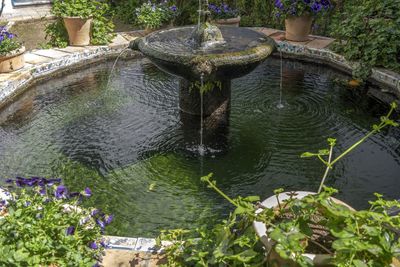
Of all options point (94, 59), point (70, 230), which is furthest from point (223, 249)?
point (94, 59)

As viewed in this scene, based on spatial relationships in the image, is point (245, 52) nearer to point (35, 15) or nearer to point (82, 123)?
point (82, 123)

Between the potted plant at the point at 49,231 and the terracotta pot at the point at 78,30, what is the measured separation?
16.0 feet

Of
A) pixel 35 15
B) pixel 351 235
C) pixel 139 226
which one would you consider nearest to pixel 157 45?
pixel 139 226

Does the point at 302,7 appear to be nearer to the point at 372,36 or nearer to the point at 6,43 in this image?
the point at 372,36

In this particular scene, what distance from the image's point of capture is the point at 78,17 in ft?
22.0

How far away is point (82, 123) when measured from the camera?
4750mm

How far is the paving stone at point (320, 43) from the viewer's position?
22.6ft

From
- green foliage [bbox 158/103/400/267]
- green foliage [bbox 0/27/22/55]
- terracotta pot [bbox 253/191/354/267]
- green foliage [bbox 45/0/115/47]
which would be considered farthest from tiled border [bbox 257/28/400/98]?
terracotta pot [bbox 253/191/354/267]

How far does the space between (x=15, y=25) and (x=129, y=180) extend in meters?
7.08

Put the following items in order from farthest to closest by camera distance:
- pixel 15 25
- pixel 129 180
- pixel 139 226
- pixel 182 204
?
pixel 15 25 → pixel 129 180 → pixel 182 204 → pixel 139 226

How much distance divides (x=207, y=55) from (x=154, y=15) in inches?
167

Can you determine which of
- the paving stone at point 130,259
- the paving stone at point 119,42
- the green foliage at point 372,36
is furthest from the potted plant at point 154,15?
the paving stone at point 130,259

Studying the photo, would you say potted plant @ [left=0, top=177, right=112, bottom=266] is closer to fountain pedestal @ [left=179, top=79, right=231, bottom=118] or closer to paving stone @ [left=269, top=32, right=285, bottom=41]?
fountain pedestal @ [left=179, top=79, right=231, bottom=118]

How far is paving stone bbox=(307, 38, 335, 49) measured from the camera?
689 cm
